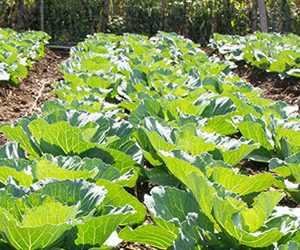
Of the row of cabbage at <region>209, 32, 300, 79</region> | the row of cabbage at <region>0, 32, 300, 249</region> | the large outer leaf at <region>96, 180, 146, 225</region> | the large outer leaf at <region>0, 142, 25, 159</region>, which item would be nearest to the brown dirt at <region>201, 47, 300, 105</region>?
the row of cabbage at <region>209, 32, 300, 79</region>

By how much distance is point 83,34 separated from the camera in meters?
15.9

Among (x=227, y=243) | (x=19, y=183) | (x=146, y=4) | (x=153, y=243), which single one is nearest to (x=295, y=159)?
(x=227, y=243)

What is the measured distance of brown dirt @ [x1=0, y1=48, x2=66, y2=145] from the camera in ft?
16.0

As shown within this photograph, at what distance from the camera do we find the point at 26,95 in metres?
5.84

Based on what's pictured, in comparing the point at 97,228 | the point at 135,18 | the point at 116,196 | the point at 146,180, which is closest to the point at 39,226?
the point at 97,228

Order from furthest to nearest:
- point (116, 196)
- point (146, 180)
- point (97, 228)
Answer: point (146, 180) < point (116, 196) < point (97, 228)

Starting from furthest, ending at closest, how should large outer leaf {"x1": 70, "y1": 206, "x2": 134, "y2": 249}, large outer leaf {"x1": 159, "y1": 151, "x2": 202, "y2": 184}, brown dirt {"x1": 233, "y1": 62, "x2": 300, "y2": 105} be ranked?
brown dirt {"x1": 233, "y1": 62, "x2": 300, "y2": 105} → large outer leaf {"x1": 159, "y1": 151, "x2": 202, "y2": 184} → large outer leaf {"x1": 70, "y1": 206, "x2": 134, "y2": 249}

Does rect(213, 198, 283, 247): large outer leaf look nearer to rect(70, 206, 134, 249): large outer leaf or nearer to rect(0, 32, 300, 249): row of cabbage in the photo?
rect(0, 32, 300, 249): row of cabbage

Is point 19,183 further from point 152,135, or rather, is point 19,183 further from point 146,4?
point 146,4

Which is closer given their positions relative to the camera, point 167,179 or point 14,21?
point 167,179

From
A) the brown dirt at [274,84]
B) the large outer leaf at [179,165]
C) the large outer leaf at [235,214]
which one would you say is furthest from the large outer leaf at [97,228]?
the brown dirt at [274,84]

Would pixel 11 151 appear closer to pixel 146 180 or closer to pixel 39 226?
pixel 146 180

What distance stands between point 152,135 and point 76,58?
3.98 m

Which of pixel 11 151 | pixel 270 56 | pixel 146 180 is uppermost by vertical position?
pixel 11 151
